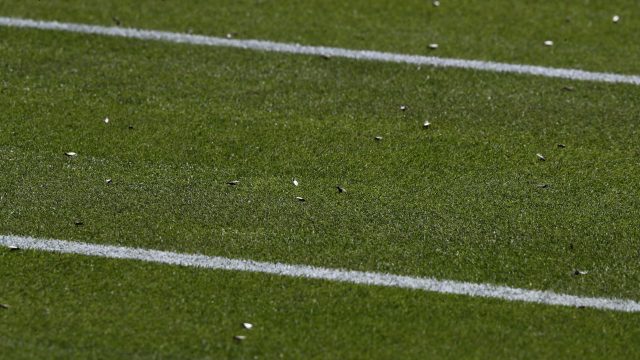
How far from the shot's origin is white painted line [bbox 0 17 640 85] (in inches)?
284

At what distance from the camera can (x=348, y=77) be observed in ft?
23.4

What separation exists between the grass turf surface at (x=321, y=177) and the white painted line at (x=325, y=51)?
0.30ft

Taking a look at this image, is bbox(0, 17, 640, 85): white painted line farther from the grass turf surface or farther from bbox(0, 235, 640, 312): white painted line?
bbox(0, 235, 640, 312): white painted line

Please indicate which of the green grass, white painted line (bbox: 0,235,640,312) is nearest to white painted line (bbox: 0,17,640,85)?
white painted line (bbox: 0,235,640,312)

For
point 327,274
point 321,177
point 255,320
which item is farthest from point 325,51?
point 255,320

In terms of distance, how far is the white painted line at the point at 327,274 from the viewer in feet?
16.9

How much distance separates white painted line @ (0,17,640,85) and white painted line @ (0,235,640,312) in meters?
2.36

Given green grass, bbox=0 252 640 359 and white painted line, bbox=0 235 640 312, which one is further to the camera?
white painted line, bbox=0 235 640 312

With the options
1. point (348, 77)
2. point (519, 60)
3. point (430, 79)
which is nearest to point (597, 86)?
point (519, 60)

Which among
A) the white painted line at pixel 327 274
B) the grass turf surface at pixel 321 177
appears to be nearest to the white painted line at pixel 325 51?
the grass turf surface at pixel 321 177

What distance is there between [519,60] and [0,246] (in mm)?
3619

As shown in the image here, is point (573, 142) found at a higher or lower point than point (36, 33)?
lower

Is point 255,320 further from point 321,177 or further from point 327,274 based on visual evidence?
point 321,177

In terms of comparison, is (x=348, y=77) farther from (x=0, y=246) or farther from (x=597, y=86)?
(x=0, y=246)
